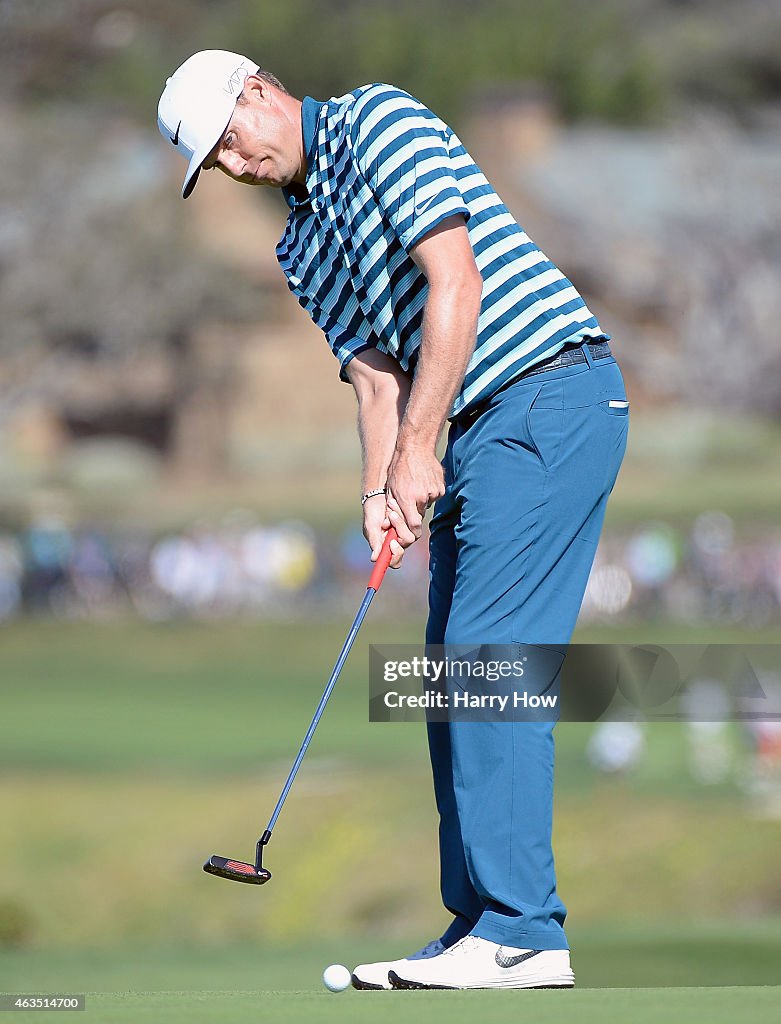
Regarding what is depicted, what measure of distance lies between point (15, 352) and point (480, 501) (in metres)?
32.2

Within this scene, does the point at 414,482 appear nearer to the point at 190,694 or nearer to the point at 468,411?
the point at 468,411

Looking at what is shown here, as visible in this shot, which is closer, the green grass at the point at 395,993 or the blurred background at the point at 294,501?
the green grass at the point at 395,993

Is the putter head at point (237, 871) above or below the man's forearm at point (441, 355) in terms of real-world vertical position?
below

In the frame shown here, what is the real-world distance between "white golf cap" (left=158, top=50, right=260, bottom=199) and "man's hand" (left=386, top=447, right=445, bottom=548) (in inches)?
29.0

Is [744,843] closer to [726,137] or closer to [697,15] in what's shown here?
[726,137]

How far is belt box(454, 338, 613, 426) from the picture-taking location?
11.9ft

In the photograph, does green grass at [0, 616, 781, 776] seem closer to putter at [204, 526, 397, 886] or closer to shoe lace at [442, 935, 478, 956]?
putter at [204, 526, 397, 886]

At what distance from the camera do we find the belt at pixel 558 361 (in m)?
3.64

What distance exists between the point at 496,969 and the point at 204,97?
183 centimetres

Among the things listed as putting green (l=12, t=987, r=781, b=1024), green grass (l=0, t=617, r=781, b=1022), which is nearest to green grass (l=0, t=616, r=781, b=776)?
green grass (l=0, t=617, r=781, b=1022)

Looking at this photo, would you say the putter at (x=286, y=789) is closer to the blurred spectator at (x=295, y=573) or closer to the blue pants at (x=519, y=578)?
the blue pants at (x=519, y=578)

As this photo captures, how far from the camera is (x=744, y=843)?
1097 centimetres

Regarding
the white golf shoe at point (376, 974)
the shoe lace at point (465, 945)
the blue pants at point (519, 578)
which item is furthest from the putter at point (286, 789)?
the shoe lace at point (465, 945)

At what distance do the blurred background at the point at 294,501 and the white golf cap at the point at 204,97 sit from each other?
2.78m
